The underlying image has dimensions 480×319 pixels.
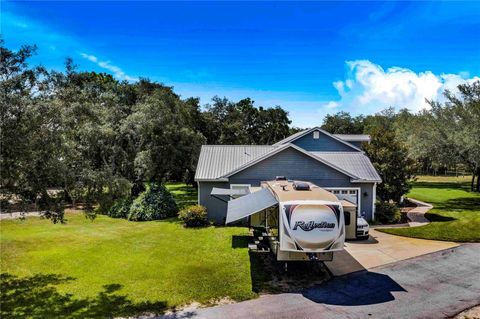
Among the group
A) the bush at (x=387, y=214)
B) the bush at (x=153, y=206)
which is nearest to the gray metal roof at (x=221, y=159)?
the bush at (x=153, y=206)

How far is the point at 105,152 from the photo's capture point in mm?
25844

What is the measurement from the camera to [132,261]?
1451 centimetres

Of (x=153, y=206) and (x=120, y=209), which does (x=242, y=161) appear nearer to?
(x=153, y=206)

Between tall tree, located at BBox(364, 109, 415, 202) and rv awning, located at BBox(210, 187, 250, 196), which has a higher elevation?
tall tree, located at BBox(364, 109, 415, 202)

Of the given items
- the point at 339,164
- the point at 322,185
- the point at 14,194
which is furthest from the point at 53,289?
the point at 339,164

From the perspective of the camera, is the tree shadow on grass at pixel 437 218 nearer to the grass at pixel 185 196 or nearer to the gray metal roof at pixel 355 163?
the gray metal roof at pixel 355 163

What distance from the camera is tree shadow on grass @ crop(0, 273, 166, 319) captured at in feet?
32.0

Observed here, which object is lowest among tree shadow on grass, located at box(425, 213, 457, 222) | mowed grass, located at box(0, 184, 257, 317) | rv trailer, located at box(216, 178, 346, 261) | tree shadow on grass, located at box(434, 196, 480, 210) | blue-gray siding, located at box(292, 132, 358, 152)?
mowed grass, located at box(0, 184, 257, 317)

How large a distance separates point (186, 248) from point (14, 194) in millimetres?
8218

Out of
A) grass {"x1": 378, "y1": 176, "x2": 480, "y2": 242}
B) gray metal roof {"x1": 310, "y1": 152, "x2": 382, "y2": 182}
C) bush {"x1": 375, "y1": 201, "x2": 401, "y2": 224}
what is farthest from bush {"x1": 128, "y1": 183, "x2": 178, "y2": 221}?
grass {"x1": 378, "y1": 176, "x2": 480, "y2": 242}

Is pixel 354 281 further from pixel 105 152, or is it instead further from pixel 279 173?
pixel 105 152

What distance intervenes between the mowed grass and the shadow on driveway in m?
2.11

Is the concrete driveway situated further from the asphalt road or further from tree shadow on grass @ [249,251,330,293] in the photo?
tree shadow on grass @ [249,251,330,293]

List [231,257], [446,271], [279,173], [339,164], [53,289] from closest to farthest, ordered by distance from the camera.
A: [53,289] → [446,271] → [231,257] → [279,173] → [339,164]
